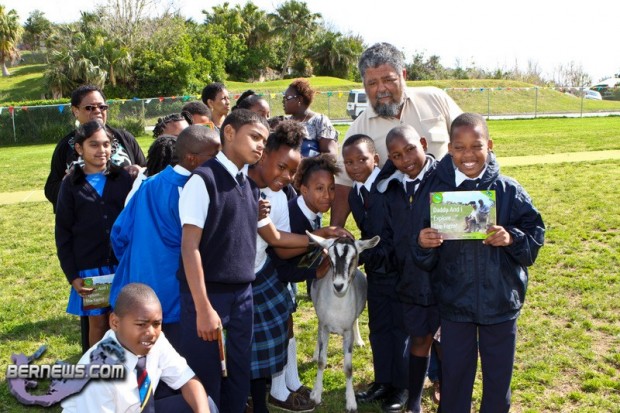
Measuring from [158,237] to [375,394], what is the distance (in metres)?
2.18

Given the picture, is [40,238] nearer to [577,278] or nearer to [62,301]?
[62,301]

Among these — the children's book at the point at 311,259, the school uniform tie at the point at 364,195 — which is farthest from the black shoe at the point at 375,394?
the school uniform tie at the point at 364,195

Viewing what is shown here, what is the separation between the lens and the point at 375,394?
473cm

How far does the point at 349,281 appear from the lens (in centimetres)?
444

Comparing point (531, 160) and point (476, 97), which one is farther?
point (476, 97)

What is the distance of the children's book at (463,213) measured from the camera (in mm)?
3488

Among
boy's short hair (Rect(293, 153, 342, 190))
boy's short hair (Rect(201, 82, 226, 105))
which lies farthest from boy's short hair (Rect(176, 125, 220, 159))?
boy's short hair (Rect(201, 82, 226, 105))

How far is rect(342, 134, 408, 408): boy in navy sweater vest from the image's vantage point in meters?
4.64

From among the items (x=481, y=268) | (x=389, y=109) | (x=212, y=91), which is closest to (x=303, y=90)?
(x=212, y=91)

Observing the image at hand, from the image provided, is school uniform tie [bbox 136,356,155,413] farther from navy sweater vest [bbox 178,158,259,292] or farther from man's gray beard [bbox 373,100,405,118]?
→ man's gray beard [bbox 373,100,405,118]

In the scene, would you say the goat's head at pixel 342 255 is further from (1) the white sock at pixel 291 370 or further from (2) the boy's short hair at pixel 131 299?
(2) the boy's short hair at pixel 131 299

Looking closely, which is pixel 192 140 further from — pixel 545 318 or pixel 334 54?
pixel 334 54

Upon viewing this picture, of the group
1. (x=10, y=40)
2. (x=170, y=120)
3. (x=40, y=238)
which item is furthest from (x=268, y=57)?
(x=170, y=120)

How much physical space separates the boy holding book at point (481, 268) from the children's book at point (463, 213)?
0.17 feet
